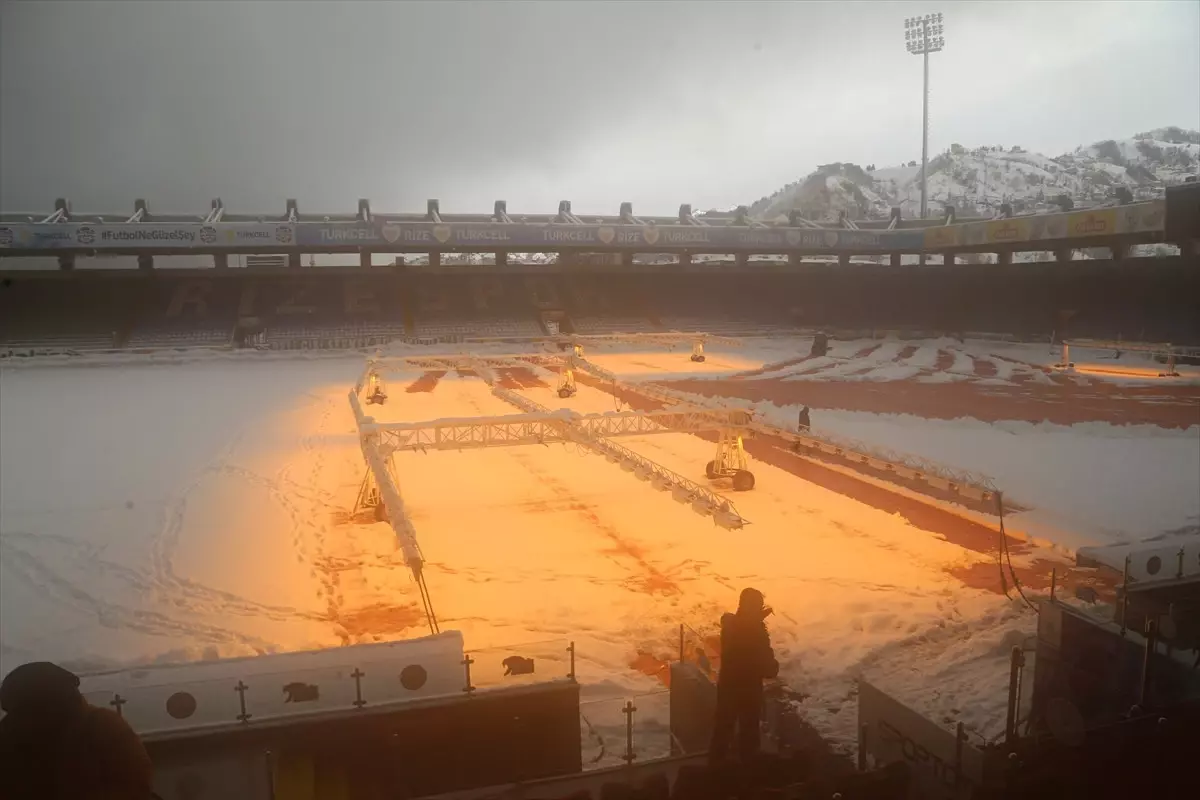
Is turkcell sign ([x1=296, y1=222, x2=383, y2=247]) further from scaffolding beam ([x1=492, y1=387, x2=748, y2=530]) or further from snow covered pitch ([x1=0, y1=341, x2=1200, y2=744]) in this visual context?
scaffolding beam ([x1=492, y1=387, x2=748, y2=530])

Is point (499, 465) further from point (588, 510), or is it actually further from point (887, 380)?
point (887, 380)

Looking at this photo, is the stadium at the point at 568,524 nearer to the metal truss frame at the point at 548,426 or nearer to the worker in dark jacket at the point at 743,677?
the metal truss frame at the point at 548,426

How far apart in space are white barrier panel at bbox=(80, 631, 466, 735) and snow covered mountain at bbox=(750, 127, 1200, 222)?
99519 millimetres

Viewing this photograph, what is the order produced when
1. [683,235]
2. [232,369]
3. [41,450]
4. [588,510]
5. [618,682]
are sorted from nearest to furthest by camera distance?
1. [618,682]
2. [588,510]
3. [41,450]
4. [232,369]
5. [683,235]

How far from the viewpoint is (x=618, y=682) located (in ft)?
24.5

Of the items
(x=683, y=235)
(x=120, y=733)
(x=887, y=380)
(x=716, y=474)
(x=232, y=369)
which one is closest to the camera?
(x=120, y=733)

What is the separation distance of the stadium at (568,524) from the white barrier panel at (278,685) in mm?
16

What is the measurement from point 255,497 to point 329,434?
5694 mm

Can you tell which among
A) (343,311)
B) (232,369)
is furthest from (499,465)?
(343,311)

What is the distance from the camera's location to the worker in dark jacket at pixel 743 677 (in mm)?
4871

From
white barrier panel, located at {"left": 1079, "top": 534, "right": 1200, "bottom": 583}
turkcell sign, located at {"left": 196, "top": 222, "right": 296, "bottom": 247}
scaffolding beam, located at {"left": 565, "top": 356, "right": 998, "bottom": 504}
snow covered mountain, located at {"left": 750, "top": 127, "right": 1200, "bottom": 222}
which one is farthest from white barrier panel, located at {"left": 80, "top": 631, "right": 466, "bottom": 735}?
snow covered mountain, located at {"left": 750, "top": 127, "right": 1200, "bottom": 222}

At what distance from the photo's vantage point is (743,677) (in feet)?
16.0

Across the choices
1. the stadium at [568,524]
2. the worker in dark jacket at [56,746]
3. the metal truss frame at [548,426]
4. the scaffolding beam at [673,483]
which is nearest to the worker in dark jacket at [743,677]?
the stadium at [568,524]

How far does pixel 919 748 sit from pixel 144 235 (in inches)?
1690
